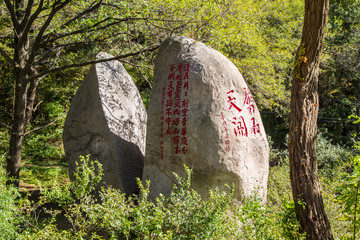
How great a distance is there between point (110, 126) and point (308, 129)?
10.5 ft

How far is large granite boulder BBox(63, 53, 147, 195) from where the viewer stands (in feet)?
18.2

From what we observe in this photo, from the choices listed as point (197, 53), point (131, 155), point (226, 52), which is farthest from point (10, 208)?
point (226, 52)

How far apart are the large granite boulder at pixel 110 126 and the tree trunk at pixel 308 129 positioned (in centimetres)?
283

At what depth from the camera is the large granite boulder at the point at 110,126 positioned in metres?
5.56

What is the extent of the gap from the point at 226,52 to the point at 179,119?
5152 millimetres

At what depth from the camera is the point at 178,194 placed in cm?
342

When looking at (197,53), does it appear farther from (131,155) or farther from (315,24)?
(131,155)

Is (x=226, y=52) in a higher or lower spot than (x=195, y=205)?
higher

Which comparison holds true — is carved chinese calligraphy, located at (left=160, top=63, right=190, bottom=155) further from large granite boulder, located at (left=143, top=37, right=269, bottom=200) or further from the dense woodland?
the dense woodland

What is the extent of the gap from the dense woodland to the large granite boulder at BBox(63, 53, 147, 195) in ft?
1.29

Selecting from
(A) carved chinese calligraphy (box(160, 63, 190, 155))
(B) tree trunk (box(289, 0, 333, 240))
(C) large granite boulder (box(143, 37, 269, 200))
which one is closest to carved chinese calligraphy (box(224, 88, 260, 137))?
(C) large granite boulder (box(143, 37, 269, 200))

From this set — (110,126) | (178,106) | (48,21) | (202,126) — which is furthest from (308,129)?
(48,21)

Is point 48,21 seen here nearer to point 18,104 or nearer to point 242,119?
point 18,104

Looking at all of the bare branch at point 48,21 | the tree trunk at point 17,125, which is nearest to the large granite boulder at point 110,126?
the tree trunk at point 17,125
